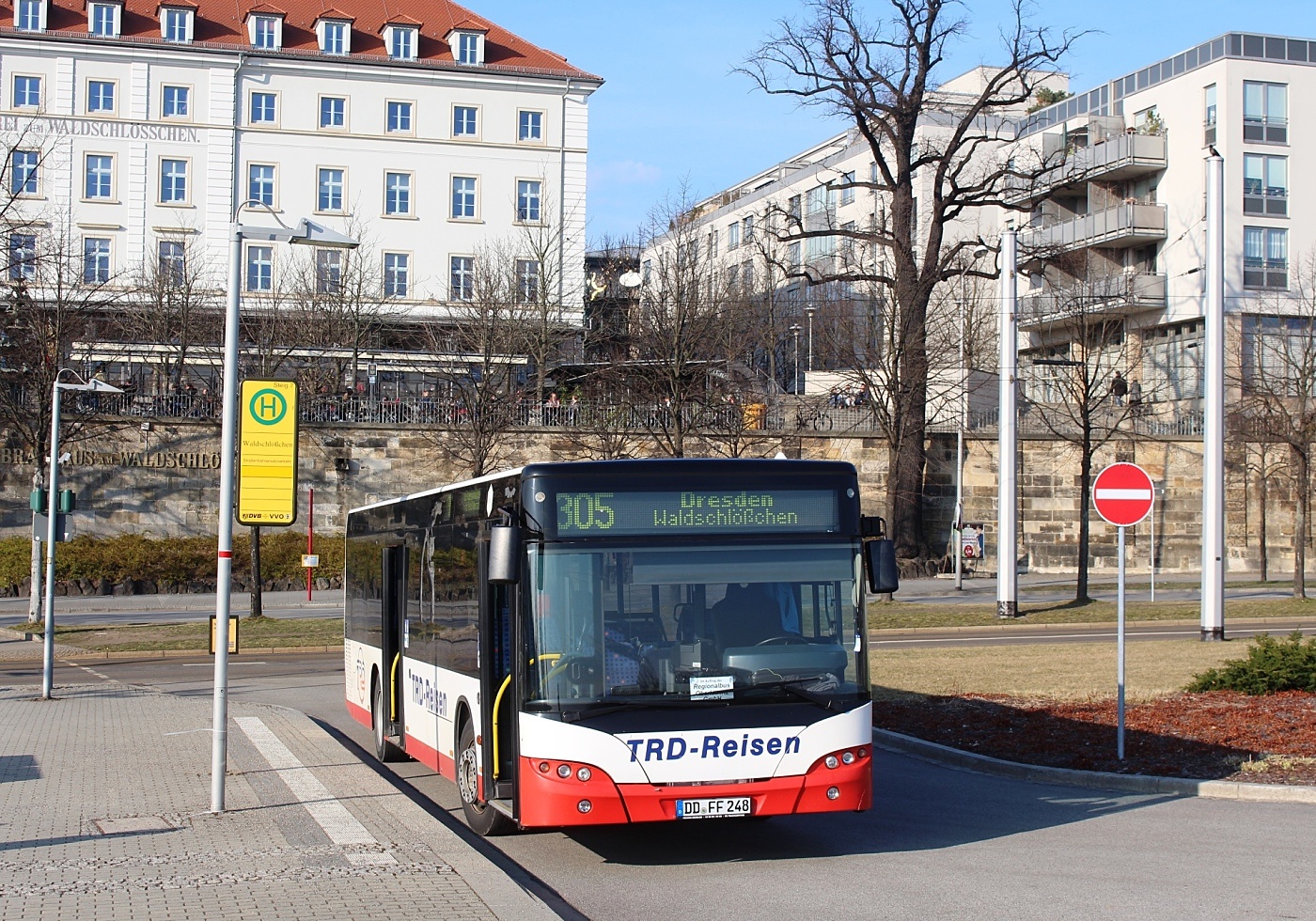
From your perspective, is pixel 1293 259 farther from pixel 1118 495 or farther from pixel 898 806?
pixel 898 806

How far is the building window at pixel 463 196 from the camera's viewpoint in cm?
6234

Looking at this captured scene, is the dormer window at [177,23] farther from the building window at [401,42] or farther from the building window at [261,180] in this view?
the building window at [401,42]

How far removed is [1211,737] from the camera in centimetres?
1332

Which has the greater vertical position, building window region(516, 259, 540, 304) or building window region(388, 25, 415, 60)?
building window region(388, 25, 415, 60)

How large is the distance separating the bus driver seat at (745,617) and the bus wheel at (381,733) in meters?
5.68

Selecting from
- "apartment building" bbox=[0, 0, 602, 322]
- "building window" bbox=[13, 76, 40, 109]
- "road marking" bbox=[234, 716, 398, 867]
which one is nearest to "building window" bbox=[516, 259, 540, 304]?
"apartment building" bbox=[0, 0, 602, 322]

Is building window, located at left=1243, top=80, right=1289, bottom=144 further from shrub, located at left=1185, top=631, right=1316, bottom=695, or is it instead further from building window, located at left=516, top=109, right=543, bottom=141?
shrub, located at left=1185, top=631, right=1316, bottom=695

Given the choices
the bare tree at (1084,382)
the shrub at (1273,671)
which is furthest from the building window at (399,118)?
the shrub at (1273,671)

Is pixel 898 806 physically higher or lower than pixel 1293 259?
lower

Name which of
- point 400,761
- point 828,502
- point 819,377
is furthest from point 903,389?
point 828,502

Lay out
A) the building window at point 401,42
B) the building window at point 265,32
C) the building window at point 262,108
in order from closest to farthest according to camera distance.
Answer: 1. the building window at point 262,108
2. the building window at point 265,32
3. the building window at point 401,42

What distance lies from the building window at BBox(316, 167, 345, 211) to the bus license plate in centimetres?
5577

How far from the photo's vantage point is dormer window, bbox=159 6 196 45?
59.6 m

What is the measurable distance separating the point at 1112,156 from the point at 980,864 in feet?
180
